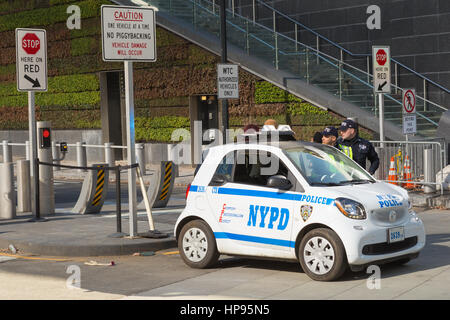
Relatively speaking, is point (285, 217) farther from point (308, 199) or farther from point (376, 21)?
point (376, 21)

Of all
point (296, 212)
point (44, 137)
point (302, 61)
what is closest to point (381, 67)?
point (302, 61)

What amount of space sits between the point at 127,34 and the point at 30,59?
276 cm

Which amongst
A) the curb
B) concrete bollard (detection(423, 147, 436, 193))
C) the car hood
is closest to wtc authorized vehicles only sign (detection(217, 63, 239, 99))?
concrete bollard (detection(423, 147, 436, 193))

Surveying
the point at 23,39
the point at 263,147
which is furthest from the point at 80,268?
the point at 23,39

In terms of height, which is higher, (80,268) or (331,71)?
(331,71)

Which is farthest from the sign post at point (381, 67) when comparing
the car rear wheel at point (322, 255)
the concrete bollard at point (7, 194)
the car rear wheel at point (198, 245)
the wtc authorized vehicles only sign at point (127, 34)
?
the car rear wheel at point (322, 255)

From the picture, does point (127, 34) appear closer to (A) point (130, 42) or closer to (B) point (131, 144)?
(A) point (130, 42)

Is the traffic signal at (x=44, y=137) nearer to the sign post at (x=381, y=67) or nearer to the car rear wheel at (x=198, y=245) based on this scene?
the car rear wheel at (x=198, y=245)

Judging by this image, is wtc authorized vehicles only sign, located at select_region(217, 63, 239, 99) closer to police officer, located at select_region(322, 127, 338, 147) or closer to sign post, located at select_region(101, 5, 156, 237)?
sign post, located at select_region(101, 5, 156, 237)

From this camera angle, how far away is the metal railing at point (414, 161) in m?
15.8

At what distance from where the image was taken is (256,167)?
9.71 meters

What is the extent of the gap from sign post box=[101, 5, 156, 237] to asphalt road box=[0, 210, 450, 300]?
5.56ft

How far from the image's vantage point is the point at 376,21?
25516mm
